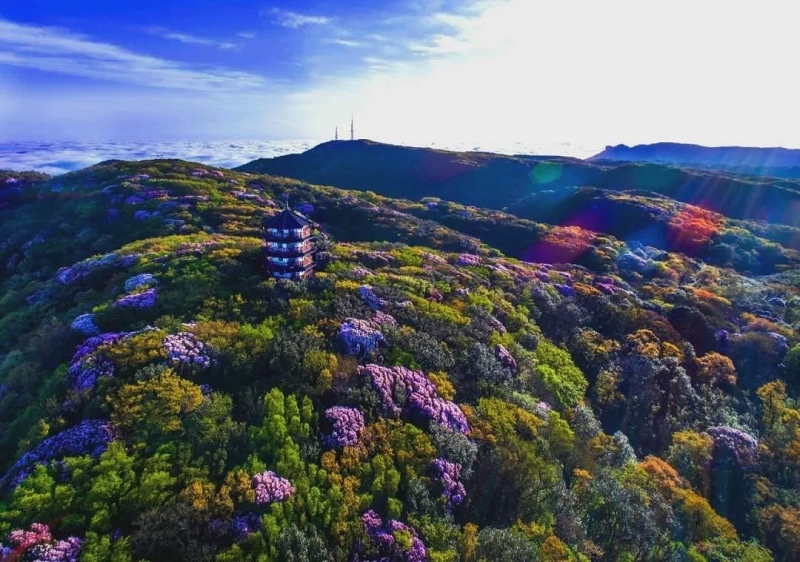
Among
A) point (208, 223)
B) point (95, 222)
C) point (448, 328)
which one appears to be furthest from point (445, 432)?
→ point (95, 222)

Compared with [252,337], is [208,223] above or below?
above

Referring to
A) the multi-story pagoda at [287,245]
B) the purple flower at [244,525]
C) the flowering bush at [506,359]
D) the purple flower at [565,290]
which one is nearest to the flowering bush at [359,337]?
the multi-story pagoda at [287,245]

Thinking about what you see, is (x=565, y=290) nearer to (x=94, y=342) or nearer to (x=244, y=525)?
(x=244, y=525)

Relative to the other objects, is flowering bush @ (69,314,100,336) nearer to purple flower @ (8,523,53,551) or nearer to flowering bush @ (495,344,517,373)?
purple flower @ (8,523,53,551)

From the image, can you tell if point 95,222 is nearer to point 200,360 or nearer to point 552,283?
point 200,360

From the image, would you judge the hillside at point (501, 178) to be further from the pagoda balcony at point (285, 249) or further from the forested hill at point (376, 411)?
the pagoda balcony at point (285, 249)
